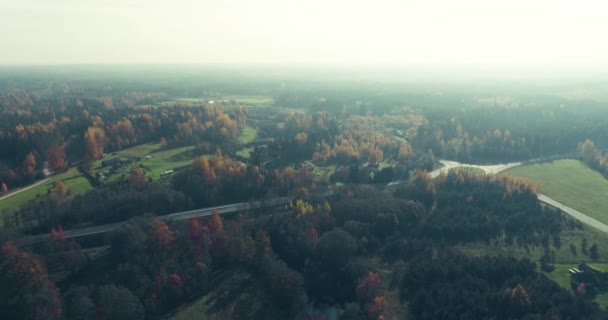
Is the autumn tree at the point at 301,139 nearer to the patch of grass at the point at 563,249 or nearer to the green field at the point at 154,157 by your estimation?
the green field at the point at 154,157

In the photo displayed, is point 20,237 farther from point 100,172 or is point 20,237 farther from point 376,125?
point 376,125

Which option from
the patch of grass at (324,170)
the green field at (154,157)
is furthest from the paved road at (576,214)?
the green field at (154,157)

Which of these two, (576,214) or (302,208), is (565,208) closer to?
(576,214)

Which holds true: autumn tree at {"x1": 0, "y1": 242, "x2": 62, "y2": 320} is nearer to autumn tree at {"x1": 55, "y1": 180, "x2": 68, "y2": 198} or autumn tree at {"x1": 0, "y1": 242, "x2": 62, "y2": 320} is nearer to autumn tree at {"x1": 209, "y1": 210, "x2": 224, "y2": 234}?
autumn tree at {"x1": 209, "y1": 210, "x2": 224, "y2": 234}

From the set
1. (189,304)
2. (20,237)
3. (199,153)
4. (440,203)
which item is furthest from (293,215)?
(199,153)

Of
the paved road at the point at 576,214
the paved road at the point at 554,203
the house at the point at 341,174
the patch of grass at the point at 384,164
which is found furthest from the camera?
the patch of grass at the point at 384,164
